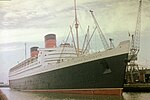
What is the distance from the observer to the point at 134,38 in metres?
6.90

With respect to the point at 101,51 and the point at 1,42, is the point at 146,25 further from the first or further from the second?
the point at 1,42

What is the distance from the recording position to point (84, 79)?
817 centimetres

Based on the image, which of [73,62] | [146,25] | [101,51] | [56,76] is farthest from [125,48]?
[56,76]

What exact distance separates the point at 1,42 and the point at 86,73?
2492 millimetres

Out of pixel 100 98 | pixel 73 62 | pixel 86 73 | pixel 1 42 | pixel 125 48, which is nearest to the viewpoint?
pixel 1 42

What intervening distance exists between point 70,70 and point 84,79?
900 millimetres

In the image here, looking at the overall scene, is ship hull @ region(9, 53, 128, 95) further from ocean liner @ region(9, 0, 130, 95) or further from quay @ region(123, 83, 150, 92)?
quay @ region(123, 83, 150, 92)

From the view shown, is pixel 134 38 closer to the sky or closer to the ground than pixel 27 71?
closer to the sky

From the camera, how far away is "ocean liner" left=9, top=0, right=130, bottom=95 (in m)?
7.82

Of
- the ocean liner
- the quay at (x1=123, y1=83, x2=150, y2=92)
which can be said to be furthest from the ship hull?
the quay at (x1=123, y1=83, x2=150, y2=92)

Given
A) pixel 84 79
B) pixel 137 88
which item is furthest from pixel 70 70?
pixel 137 88

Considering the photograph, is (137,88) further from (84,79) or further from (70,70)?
(84,79)

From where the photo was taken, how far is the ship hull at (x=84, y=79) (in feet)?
25.8

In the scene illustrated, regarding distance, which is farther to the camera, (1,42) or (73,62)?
(73,62)
